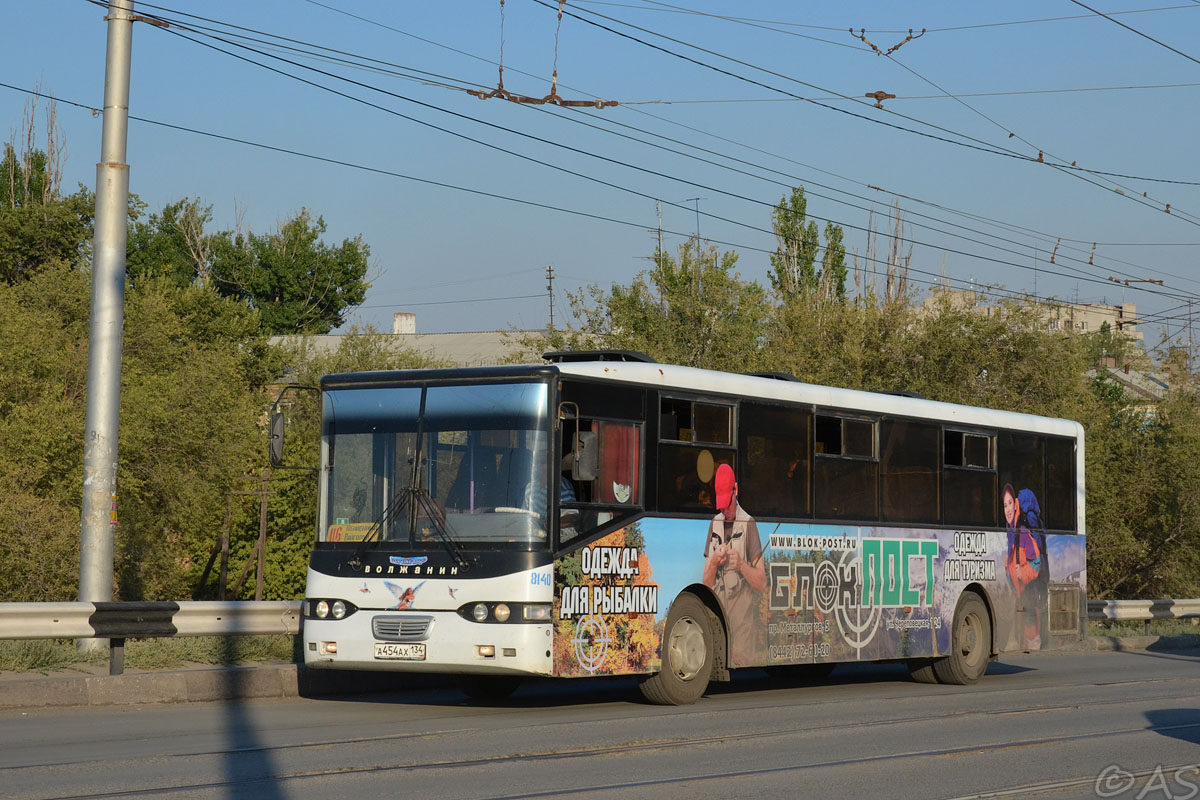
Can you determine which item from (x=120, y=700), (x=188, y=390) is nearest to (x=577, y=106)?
(x=120, y=700)

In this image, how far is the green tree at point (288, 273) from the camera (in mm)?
73750

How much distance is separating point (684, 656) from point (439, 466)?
2.91m

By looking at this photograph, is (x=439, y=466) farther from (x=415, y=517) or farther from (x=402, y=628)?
(x=402, y=628)

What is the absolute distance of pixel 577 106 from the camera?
63.2 ft

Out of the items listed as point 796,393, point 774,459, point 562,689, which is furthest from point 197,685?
point 796,393

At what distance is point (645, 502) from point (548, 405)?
1.42 metres

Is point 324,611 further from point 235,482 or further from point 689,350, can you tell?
point 689,350

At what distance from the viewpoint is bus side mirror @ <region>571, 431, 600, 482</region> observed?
12.5m

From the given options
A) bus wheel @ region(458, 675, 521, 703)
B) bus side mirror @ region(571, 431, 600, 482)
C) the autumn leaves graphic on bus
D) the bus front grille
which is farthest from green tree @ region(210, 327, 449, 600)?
bus side mirror @ region(571, 431, 600, 482)

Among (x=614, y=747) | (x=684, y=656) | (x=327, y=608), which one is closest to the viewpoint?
(x=614, y=747)

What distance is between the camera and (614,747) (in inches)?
420

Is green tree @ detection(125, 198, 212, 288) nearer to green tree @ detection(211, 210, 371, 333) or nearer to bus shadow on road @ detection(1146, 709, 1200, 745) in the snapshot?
green tree @ detection(211, 210, 371, 333)

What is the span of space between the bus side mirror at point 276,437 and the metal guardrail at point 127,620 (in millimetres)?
1850

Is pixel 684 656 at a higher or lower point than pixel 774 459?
lower
